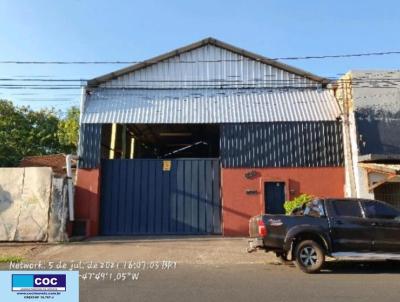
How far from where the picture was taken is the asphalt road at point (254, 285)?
757 centimetres

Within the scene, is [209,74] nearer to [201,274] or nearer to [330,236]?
[330,236]

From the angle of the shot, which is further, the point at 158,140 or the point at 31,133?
the point at 31,133

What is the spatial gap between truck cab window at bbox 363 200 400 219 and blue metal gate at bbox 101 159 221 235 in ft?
26.7

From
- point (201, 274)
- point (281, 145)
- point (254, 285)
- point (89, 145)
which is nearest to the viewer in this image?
point (254, 285)

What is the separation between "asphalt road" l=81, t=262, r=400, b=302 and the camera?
24.8 feet

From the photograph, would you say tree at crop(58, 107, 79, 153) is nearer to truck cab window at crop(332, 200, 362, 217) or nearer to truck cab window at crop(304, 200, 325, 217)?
truck cab window at crop(304, 200, 325, 217)

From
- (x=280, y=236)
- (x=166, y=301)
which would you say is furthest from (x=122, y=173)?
Result: (x=166, y=301)

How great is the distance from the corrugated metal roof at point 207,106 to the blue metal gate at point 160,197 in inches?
73.1

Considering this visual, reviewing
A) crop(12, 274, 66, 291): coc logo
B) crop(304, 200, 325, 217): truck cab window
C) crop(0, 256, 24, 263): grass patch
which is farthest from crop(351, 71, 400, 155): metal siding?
crop(12, 274, 66, 291): coc logo

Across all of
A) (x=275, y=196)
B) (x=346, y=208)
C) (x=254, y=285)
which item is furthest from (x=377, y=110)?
(x=254, y=285)

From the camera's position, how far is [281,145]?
18609 mm

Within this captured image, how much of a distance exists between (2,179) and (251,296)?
12.3 meters

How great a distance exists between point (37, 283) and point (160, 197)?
12142mm

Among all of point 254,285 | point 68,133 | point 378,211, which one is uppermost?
point 68,133
